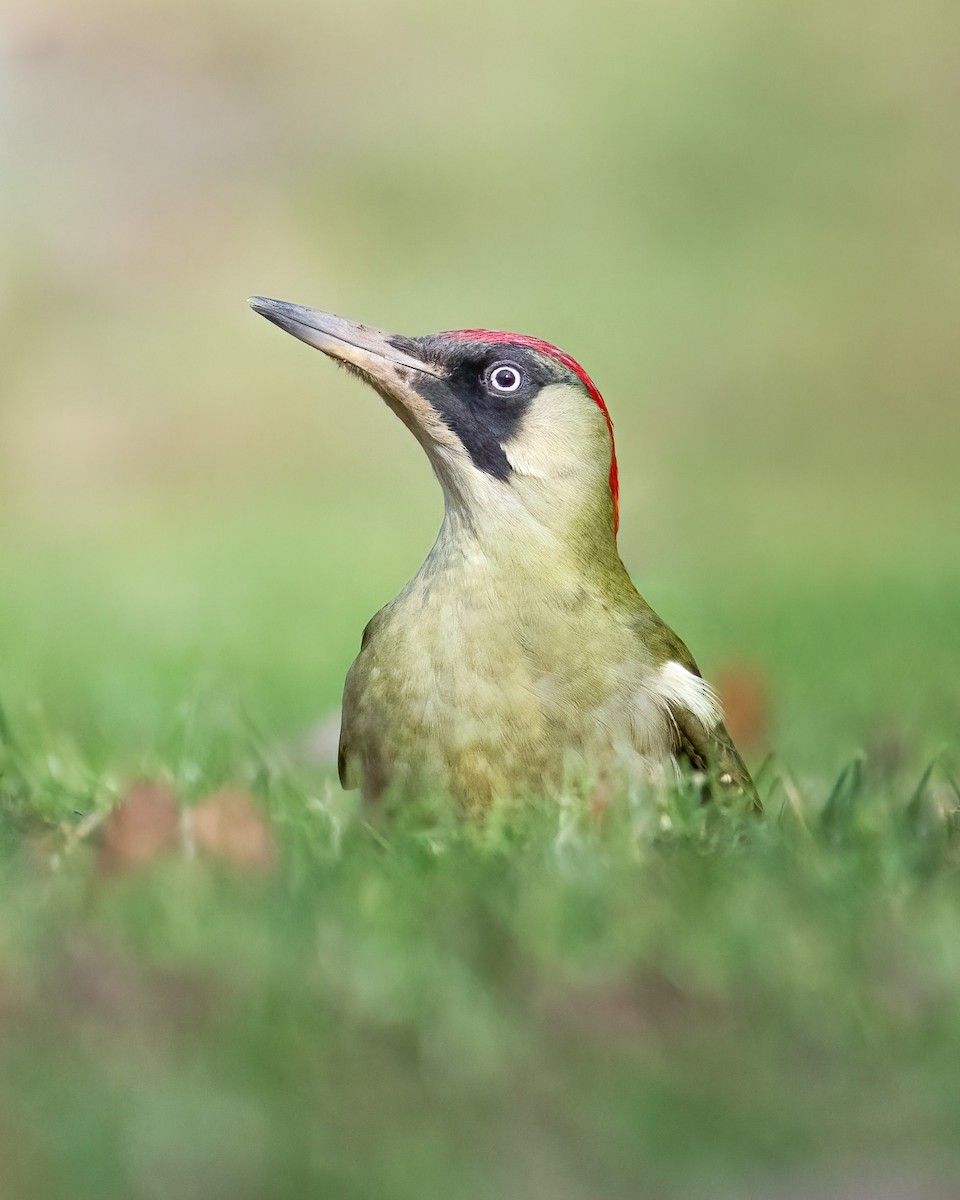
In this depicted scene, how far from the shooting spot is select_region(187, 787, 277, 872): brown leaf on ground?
9.25 feet

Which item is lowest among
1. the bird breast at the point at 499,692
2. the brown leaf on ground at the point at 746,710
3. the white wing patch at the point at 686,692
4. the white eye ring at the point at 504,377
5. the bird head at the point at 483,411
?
the bird breast at the point at 499,692

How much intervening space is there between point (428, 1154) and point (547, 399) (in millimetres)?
1937

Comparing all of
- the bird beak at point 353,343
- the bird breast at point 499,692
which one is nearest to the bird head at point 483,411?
the bird beak at point 353,343

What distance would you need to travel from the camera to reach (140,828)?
2.94 metres

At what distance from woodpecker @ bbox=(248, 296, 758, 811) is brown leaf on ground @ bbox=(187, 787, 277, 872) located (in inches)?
15.6

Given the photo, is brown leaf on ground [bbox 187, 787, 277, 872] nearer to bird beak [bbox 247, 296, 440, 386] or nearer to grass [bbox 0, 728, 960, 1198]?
grass [bbox 0, 728, 960, 1198]

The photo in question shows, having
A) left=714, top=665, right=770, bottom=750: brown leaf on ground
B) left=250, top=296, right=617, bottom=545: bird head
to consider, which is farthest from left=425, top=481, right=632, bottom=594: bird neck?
left=714, top=665, right=770, bottom=750: brown leaf on ground

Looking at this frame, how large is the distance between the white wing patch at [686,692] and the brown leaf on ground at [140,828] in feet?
2.97

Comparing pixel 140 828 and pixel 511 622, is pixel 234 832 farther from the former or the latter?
pixel 511 622

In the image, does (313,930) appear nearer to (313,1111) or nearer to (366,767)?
(313,1111)

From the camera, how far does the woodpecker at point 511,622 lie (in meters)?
3.28

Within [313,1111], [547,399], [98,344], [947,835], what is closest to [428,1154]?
[313,1111]

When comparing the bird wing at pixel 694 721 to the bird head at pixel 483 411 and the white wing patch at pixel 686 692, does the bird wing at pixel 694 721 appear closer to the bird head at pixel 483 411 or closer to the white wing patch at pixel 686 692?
the white wing patch at pixel 686 692

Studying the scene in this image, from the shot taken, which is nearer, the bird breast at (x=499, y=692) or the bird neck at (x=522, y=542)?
the bird breast at (x=499, y=692)
